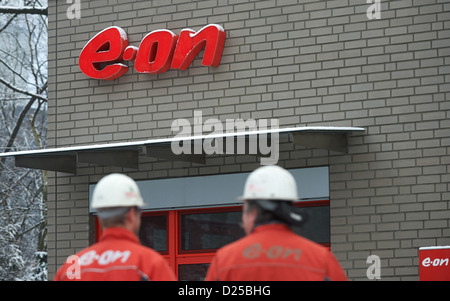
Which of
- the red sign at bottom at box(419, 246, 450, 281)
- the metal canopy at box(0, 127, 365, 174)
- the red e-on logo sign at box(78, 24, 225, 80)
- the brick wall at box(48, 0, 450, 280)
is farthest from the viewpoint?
the red e-on logo sign at box(78, 24, 225, 80)

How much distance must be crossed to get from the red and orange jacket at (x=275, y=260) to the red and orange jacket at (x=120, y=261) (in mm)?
316

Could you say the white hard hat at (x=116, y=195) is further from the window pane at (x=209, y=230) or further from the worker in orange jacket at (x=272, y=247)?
the window pane at (x=209, y=230)

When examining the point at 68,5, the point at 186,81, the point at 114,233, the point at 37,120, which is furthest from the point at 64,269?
the point at 37,120

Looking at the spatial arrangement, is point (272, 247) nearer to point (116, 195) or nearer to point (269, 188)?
point (269, 188)

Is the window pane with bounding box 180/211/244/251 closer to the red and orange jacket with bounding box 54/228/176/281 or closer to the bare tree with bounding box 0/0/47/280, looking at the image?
the red and orange jacket with bounding box 54/228/176/281

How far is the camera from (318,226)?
36.5 feet

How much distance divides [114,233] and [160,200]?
702 cm

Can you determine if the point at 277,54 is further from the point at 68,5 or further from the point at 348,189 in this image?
the point at 68,5

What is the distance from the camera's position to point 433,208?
10.4 metres

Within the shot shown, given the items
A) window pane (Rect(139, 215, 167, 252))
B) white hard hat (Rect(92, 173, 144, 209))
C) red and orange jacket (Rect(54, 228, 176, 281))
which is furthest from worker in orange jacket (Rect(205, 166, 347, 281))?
window pane (Rect(139, 215, 167, 252))

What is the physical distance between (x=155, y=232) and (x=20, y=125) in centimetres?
1383

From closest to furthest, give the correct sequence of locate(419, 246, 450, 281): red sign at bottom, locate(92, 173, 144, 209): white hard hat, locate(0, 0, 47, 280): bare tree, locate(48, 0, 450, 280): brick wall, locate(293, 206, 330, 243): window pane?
locate(92, 173, 144, 209): white hard hat
locate(419, 246, 450, 281): red sign at bottom
locate(48, 0, 450, 280): brick wall
locate(293, 206, 330, 243): window pane
locate(0, 0, 47, 280): bare tree

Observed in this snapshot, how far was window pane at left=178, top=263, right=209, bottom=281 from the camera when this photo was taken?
38.6 ft

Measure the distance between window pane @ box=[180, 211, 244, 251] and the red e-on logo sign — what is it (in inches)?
70.2
